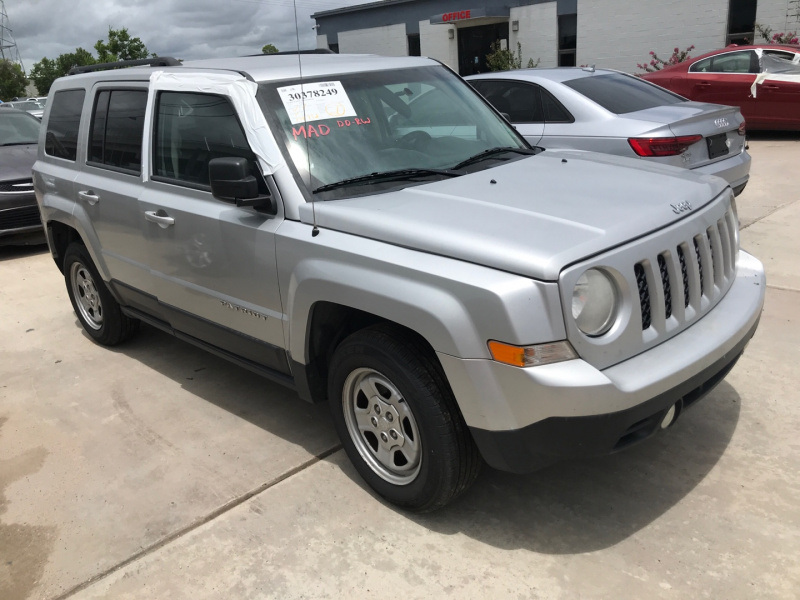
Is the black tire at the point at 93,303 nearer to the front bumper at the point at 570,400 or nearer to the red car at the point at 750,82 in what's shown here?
the front bumper at the point at 570,400

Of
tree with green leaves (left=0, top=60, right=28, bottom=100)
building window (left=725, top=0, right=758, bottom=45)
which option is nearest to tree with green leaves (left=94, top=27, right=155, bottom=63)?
tree with green leaves (left=0, top=60, right=28, bottom=100)

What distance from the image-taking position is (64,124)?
5219 millimetres

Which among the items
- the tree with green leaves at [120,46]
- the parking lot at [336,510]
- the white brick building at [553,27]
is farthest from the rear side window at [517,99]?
the tree with green leaves at [120,46]

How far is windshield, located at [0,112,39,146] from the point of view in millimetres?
9594

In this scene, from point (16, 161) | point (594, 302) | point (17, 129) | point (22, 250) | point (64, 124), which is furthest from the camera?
point (17, 129)

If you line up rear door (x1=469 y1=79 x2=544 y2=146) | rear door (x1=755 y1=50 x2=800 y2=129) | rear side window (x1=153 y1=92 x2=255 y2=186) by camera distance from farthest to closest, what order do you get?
rear door (x1=755 y1=50 x2=800 y2=129) < rear door (x1=469 y1=79 x2=544 y2=146) < rear side window (x1=153 y1=92 x2=255 y2=186)

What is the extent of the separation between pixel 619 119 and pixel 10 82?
80311 millimetres

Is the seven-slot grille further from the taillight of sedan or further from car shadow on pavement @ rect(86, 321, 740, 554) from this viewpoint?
the taillight of sedan

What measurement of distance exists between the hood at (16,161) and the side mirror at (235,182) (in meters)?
6.06

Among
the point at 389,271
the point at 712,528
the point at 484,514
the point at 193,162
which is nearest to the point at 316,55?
the point at 193,162

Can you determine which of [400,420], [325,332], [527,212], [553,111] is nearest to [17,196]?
[553,111]

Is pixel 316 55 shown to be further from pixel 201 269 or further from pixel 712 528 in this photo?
pixel 712 528

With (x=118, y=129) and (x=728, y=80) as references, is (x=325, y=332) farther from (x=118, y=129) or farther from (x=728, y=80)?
(x=728, y=80)

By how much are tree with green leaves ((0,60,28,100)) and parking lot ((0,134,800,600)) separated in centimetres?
7893
